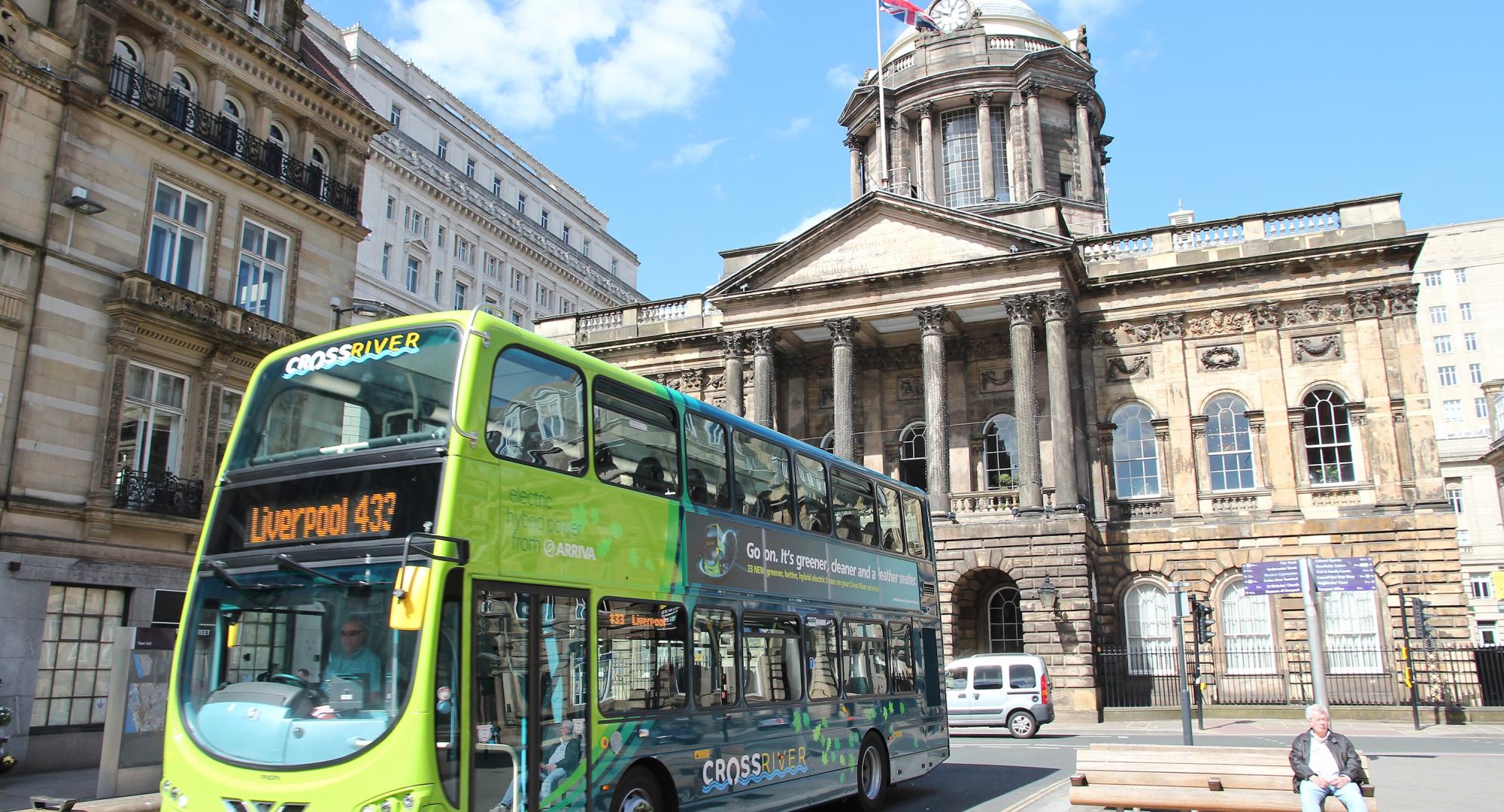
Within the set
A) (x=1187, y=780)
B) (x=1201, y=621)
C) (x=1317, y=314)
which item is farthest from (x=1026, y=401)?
(x=1187, y=780)

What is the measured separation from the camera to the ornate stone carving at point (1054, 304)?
100 feet

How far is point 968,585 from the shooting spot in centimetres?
3142

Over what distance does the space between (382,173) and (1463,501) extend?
64808 mm

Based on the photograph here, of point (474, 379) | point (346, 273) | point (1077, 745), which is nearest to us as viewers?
point (474, 379)

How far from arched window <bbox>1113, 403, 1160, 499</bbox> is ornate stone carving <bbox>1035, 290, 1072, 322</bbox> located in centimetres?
399

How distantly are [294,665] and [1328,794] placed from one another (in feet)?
26.6

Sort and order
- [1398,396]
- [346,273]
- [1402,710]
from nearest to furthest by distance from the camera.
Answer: [346,273]
[1402,710]
[1398,396]

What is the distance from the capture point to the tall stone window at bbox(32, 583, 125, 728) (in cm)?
1606

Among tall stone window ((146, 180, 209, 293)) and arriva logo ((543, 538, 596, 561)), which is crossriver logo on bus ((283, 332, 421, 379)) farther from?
tall stone window ((146, 180, 209, 293))

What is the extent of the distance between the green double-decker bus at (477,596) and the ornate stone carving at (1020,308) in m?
21.4

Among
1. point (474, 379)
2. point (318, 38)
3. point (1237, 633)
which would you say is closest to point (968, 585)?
→ point (1237, 633)

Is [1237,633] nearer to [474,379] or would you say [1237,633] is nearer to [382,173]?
[474,379]

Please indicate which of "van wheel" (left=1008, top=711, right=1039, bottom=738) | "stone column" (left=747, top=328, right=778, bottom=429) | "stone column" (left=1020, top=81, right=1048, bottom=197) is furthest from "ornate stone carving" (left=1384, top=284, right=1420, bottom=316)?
"stone column" (left=747, top=328, right=778, bottom=429)

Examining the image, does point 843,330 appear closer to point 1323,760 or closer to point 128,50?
point 128,50
